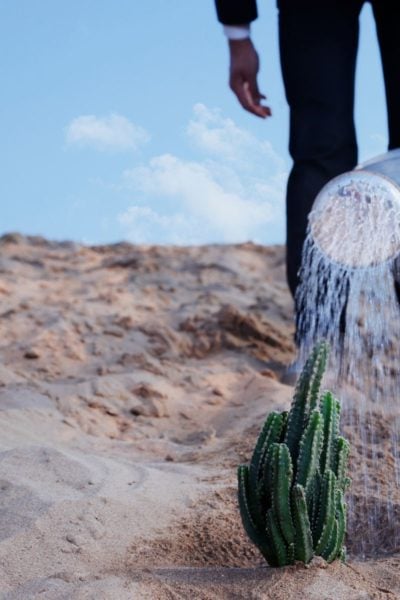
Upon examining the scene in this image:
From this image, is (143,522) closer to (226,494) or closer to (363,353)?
(226,494)

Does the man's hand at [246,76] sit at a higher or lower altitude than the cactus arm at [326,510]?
higher

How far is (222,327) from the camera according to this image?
512cm

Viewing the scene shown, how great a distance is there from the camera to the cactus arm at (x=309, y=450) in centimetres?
209

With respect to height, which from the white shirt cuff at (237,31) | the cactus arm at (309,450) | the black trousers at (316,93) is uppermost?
the white shirt cuff at (237,31)

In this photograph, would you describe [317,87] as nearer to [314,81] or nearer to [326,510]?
[314,81]

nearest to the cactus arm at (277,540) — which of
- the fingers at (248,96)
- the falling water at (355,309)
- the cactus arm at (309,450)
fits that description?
the cactus arm at (309,450)

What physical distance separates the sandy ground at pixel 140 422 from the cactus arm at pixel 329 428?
9.2 inches

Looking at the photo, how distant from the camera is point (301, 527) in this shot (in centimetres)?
205

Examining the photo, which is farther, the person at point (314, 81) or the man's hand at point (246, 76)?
the man's hand at point (246, 76)

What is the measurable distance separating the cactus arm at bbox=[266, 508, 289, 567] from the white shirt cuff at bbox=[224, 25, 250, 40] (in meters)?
Answer: 2.37

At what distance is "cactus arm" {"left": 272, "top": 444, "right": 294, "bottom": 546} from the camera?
2.05 meters

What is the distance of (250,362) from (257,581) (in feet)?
8.85

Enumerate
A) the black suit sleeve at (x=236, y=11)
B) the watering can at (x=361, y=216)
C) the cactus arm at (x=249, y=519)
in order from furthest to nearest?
1. the black suit sleeve at (x=236, y=11)
2. the watering can at (x=361, y=216)
3. the cactus arm at (x=249, y=519)

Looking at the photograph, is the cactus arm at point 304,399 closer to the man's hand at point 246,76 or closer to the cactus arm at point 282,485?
the cactus arm at point 282,485
